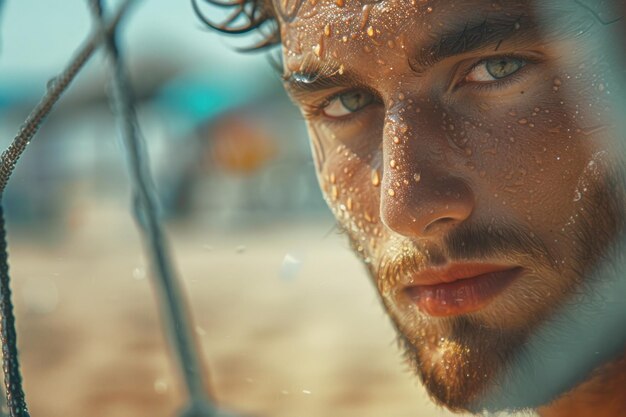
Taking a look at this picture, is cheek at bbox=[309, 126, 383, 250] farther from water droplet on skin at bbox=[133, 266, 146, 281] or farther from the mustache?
Result: water droplet on skin at bbox=[133, 266, 146, 281]

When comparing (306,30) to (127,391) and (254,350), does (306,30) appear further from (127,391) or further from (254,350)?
(254,350)

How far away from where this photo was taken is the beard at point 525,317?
4.23 ft

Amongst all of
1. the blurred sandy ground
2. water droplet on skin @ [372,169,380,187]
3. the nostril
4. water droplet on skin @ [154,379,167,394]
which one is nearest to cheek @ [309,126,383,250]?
water droplet on skin @ [372,169,380,187]

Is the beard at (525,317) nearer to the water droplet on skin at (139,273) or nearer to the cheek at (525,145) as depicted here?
the cheek at (525,145)

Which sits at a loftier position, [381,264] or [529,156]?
[529,156]

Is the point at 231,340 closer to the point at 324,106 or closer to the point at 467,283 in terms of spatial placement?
the point at 324,106

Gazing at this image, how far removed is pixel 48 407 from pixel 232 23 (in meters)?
3.05

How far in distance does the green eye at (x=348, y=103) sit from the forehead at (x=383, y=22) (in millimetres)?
100

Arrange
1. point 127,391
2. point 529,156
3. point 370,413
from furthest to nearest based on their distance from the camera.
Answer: point 127,391 → point 370,413 → point 529,156

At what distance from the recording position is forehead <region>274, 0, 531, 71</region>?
1240 mm

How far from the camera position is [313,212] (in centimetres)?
1291

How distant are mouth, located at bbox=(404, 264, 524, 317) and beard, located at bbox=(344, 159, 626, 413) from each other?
0.02 metres

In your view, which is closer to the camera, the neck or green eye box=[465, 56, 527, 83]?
green eye box=[465, 56, 527, 83]

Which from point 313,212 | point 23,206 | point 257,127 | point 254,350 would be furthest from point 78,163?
point 254,350
